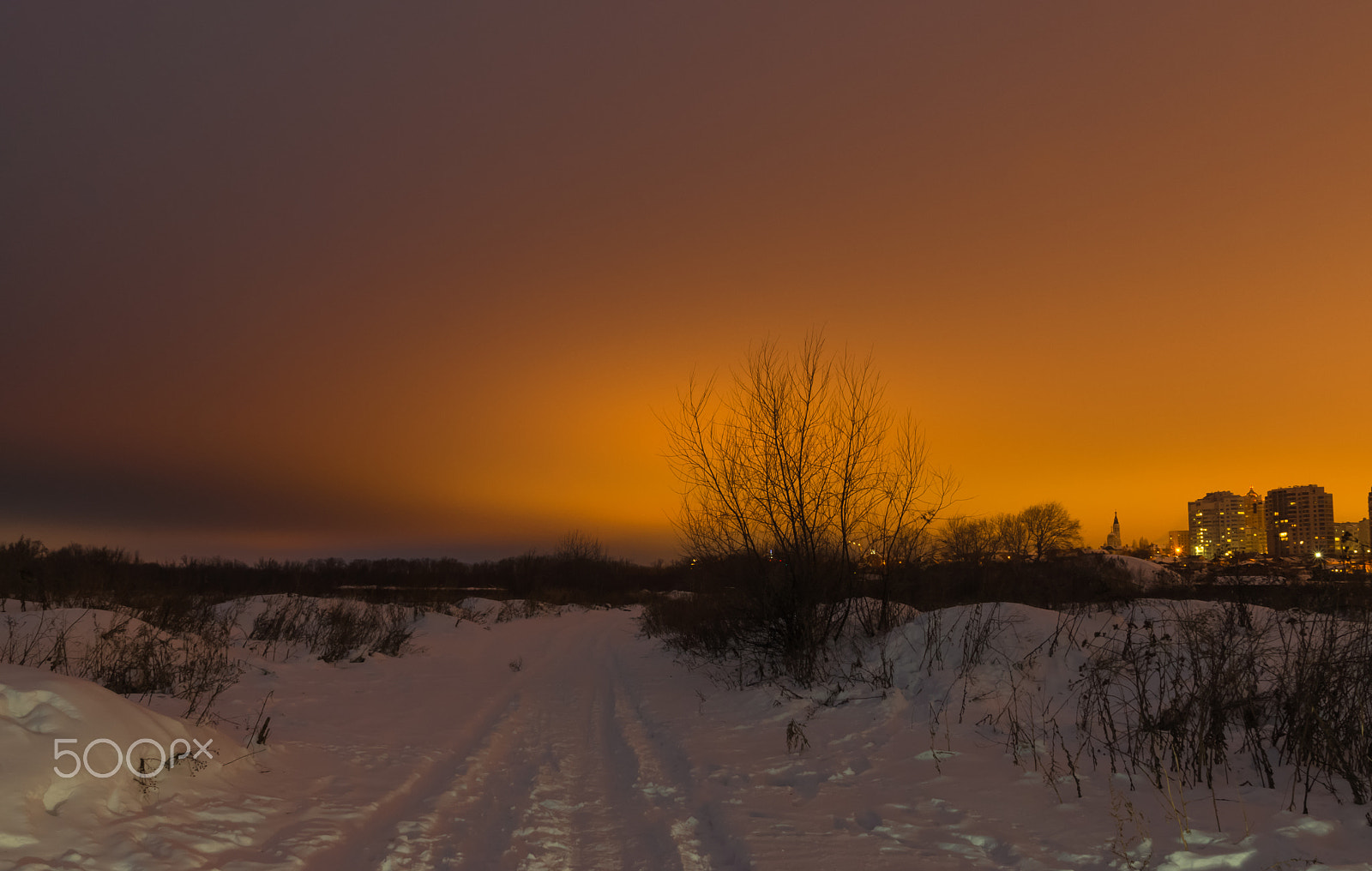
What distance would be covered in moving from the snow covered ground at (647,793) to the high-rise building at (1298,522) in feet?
9.37

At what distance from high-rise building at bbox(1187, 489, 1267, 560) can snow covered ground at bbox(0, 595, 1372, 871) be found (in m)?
1.99

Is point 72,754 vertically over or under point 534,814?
over

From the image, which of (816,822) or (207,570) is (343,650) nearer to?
(816,822)

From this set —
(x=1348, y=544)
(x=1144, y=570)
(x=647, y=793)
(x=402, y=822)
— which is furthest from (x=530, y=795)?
(x=1144, y=570)

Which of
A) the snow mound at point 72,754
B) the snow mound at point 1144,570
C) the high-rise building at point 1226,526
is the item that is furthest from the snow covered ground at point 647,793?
the snow mound at point 1144,570

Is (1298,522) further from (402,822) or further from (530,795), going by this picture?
(402,822)

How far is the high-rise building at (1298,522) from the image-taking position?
349 inches

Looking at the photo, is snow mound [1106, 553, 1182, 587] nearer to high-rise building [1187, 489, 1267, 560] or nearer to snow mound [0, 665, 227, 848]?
high-rise building [1187, 489, 1267, 560]

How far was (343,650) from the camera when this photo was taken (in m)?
14.6

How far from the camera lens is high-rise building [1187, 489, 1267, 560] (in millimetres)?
9133

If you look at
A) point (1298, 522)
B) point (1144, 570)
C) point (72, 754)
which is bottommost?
point (72, 754)

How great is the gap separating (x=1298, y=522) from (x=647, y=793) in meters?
15.1

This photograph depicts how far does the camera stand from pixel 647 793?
19.5ft

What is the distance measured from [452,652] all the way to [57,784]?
48.9 ft
